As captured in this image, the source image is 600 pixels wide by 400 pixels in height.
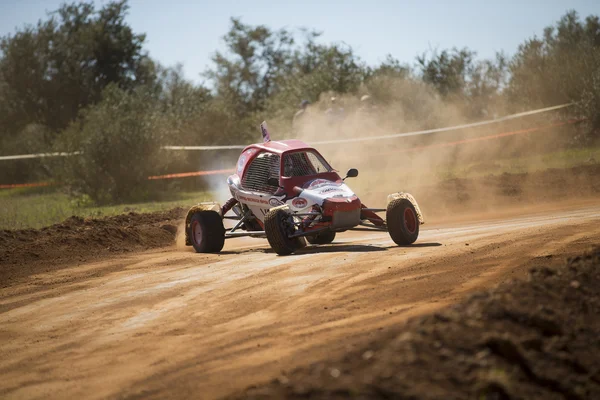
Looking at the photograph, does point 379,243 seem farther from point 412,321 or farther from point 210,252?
point 412,321

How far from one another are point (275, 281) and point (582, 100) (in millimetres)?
21823

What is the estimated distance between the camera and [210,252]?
1462 centimetres

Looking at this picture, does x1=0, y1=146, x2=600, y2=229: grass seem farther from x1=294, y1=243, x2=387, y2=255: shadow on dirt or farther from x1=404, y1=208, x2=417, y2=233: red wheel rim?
x1=404, y1=208, x2=417, y2=233: red wheel rim

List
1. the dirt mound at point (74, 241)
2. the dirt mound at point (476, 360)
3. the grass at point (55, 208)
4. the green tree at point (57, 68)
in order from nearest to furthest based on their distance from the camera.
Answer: the dirt mound at point (476, 360) → the dirt mound at point (74, 241) → the grass at point (55, 208) → the green tree at point (57, 68)

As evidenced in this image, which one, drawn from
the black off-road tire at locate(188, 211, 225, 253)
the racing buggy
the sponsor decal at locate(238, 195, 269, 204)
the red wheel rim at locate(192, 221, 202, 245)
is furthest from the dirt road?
the sponsor decal at locate(238, 195, 269, 204)

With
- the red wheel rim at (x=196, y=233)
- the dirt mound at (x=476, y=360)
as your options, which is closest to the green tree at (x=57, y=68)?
the red wheel rim at (x=196, y=233)

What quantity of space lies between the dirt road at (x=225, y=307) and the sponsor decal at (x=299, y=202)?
2.76ft

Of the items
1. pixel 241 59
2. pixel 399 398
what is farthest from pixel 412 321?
pixel 241 59

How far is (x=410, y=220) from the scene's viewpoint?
1338 cm

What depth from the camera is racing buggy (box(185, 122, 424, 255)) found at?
1296 centimetres

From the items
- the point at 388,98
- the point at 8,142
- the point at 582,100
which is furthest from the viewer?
the point at 8,142

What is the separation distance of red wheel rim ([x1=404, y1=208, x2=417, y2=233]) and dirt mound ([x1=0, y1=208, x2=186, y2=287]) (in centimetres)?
570

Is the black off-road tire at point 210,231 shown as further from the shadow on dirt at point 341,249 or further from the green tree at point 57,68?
the green tree at point 57,68

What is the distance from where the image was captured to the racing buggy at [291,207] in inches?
510
